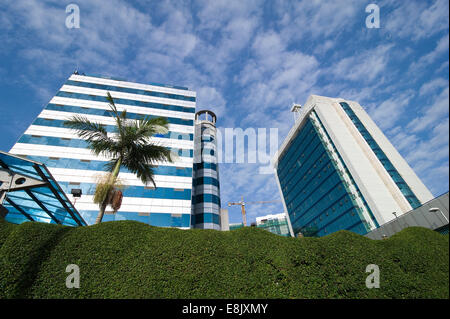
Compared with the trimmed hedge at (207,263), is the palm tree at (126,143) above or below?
above

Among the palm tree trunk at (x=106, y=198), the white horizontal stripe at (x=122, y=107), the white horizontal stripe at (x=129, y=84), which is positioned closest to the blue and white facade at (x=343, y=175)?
the white horizontal stripe at (x=122, y=107)

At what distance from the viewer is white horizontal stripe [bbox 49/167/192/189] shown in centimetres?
2667

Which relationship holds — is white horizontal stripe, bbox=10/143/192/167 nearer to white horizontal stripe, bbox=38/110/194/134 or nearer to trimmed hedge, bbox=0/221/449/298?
white horizontal stripe, bbox=38/110/194/134

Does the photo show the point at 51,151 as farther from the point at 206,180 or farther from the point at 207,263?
the point at 207,263

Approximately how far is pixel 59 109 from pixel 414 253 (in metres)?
43.5

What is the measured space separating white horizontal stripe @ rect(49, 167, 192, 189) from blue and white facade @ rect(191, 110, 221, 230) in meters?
5.96

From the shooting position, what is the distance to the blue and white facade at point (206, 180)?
105ft

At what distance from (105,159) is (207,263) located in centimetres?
2888

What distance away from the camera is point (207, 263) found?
20.0 feet

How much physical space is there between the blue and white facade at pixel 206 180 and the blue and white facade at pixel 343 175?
2606 cm

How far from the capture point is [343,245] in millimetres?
6590

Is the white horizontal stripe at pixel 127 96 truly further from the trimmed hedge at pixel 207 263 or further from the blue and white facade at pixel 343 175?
the trimmed hedge at pixel 207 263

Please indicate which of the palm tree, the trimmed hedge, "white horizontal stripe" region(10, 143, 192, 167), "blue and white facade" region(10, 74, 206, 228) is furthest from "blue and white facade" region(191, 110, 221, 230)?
the trimmed hedge
